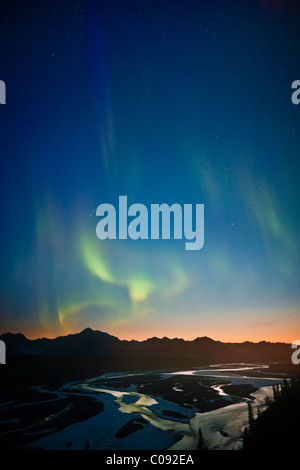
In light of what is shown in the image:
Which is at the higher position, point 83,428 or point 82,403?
point 83,428

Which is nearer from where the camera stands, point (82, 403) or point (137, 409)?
point (137, 409)

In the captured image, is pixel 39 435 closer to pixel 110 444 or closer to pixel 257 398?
pixel 110 444

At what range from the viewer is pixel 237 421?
27.9m

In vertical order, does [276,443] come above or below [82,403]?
above

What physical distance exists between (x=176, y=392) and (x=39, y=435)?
30.1 metres

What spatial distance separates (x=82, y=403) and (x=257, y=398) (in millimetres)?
25019
